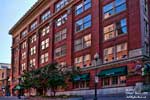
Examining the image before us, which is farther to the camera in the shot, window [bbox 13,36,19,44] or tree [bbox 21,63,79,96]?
window [bbox 13,36,19,44]

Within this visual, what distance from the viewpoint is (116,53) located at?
42.7m

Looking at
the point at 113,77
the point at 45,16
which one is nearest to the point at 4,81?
the point at 45,16

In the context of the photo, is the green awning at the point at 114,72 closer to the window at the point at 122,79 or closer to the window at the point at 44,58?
the window at the point at 122,79

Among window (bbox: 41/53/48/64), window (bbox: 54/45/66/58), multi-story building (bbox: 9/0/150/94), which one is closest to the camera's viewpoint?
multi-story building (bbox: 9/0/150/94)

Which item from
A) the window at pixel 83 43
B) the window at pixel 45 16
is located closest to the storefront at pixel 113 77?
the window at pixel 83 43

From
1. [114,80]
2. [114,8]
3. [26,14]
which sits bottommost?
[114,80]

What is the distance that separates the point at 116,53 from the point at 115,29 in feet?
11.6

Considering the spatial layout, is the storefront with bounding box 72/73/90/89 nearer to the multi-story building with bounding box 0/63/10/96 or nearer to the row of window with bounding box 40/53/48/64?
the row of window with bounding box 40/53/48/64

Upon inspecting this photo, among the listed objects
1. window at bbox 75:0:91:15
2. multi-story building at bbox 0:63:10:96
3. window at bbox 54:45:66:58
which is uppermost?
window at bbox 75:0:91:15

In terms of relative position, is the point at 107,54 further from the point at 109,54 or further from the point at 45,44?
the point at 45,44

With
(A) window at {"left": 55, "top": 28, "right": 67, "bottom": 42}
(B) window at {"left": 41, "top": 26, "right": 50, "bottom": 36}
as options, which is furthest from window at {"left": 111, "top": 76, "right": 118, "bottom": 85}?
(B) window at {"left": 41, "top": 26, "right": 50, "bottom": 36}

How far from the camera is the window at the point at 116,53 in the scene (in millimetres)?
41331

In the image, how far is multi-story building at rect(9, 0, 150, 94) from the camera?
39.5m

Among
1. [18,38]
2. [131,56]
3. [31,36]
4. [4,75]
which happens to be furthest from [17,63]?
[131,56]
